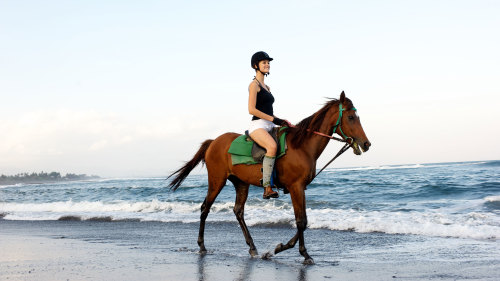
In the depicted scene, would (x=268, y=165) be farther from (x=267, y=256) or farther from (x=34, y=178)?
(x=34, y=178)

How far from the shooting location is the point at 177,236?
8594 millimetres

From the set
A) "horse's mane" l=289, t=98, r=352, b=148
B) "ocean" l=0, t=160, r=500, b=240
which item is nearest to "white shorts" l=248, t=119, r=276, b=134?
"horse's mane" l=289, t=98, r=352, b=148

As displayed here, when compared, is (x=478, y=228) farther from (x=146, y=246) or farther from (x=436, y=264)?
(x=146, y=246)

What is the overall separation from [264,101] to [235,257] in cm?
207

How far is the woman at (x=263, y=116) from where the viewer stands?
576 cm

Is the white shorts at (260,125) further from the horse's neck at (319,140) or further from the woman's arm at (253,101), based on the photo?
the horse's neck at (319,140)

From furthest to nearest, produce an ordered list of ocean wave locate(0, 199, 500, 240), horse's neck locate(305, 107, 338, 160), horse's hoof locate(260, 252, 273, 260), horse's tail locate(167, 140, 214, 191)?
ocean wave locate(0, 199, 500, 240)
horse's tail locate(167, 140, 214, 191)
horse's hoof locate(260, 252, 273, 260)
horse's neck locate(305, 107, 338, 160)

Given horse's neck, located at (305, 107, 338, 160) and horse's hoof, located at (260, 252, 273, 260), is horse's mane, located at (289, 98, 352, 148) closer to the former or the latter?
horse's neck, located at (305, 107, 338, 160)

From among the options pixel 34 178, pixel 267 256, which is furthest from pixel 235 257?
pixel 34 178

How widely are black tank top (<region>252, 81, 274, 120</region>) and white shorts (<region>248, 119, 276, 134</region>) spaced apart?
7 centimetres

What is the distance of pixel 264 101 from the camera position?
610 centimetres

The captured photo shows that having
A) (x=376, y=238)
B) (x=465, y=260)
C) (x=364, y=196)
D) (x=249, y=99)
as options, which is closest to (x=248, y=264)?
(x=249, y=99)

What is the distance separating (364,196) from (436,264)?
12.4 meters

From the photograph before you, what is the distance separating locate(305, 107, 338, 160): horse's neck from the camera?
5.71 metres
